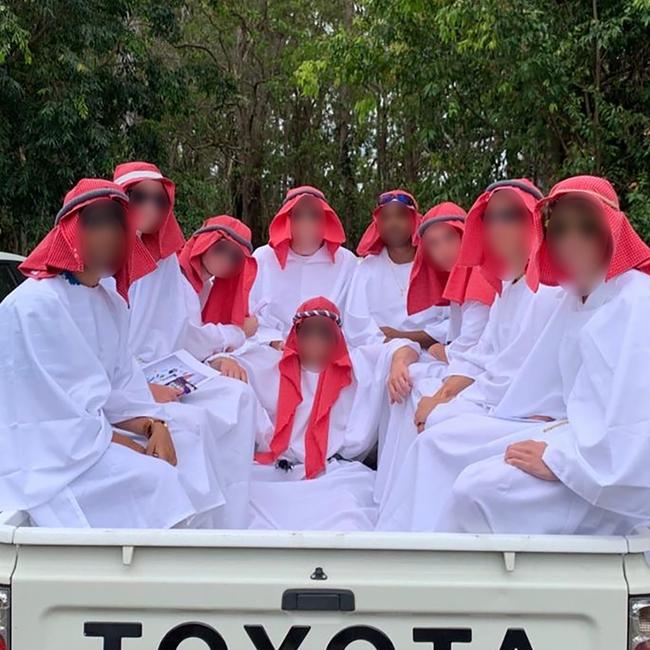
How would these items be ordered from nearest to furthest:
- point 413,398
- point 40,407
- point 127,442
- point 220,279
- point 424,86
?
point 40,407, point 127,442, point 413,398, point 220,279, point 424,86

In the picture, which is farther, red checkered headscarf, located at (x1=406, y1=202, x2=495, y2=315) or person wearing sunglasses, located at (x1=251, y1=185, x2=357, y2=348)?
person wearing sunglasses, located at (x1=251, y1=185, x2=357, y2=348)

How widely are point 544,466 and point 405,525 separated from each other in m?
0.96

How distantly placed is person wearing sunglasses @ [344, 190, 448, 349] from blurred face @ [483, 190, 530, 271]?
4.06ft

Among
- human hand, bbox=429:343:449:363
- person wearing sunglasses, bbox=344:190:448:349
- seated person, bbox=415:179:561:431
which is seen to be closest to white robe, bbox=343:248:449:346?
person wearing sunglasses, bbox=344:190:448:349

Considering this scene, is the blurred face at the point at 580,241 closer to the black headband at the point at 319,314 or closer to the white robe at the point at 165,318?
the black headband at the point at 319,314

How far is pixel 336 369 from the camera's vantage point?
13.6 ft

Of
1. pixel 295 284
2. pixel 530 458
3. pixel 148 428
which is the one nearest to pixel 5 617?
pixel 148 428

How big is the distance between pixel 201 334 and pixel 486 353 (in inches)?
59.4

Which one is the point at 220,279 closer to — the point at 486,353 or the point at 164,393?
the point at 164,393

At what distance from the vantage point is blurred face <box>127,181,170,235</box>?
3.89 meters

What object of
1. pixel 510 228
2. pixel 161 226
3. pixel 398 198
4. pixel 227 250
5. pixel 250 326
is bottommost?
pixel 510 228

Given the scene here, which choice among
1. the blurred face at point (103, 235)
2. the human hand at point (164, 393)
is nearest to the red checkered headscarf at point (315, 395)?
the human hand at point (164, 393)

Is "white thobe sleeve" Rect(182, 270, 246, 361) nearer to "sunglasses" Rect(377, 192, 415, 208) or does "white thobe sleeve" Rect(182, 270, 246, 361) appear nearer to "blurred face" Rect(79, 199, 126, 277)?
"sunglasses" Rect(377, 192, 415, 208)

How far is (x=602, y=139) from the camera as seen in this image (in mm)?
9297
